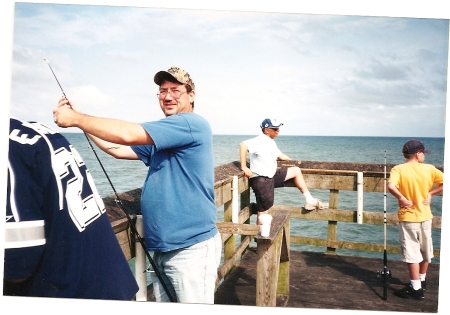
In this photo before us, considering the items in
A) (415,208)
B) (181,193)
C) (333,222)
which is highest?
(181,193)

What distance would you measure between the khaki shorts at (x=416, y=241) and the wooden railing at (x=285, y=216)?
84 mm

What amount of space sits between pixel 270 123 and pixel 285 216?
1016mm

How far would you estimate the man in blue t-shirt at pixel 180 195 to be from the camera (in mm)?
2045

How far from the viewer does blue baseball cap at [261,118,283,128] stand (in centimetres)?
363

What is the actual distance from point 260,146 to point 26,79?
234 cm

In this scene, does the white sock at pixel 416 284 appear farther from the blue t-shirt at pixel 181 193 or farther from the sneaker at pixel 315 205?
the blue t-shirt at pixel 181 193

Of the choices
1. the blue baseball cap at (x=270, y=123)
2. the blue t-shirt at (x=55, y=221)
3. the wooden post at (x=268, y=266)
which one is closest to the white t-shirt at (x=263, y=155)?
the blue baseball cap at (x=270, y=123)

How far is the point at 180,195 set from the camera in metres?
2.17

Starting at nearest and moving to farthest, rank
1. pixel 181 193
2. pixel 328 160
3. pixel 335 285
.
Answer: pixel 181 193 → pixel 335 285 → pixel 328 160

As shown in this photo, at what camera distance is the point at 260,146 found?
13.9ft

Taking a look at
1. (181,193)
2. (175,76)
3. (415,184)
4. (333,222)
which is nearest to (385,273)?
(415,184)

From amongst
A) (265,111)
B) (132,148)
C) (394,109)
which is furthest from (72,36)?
(394,109)

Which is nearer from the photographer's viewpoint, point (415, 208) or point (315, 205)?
point (415, 208)

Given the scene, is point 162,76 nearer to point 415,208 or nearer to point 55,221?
point 55,221
